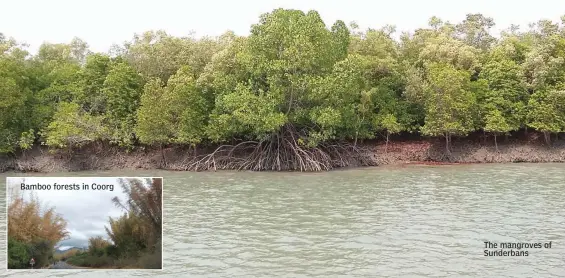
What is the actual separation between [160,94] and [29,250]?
79.1 ft

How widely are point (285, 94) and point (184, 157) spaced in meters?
7.50

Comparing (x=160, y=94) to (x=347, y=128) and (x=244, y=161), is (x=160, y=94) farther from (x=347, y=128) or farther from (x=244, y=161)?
(x=347, y=128)

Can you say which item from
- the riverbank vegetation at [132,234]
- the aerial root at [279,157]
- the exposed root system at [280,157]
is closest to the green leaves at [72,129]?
the exposed root system at [280,157]

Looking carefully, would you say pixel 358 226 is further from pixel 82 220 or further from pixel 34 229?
pixel 34 229

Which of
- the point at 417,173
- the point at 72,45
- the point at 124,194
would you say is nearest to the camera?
the point at 124,194

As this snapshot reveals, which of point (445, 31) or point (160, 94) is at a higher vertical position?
point (445, 31)

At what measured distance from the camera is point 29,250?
6879mm

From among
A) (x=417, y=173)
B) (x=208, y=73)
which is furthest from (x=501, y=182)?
(x=208, y=73)

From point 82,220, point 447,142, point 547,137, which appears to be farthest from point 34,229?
point 547,137

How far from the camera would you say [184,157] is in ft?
106

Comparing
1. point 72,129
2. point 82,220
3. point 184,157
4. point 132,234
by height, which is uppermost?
point 72,129

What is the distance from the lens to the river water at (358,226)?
11062 millimetres

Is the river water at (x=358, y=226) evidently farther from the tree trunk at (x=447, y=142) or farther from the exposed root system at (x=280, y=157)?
the tree trunk at (x=447, y=142)

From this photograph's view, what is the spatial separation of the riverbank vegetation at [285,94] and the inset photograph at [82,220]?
67.3ft
